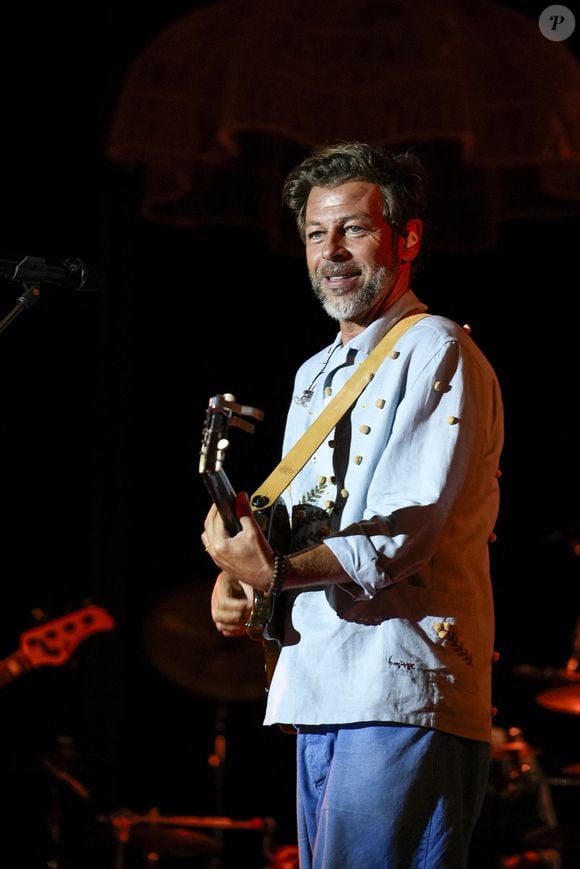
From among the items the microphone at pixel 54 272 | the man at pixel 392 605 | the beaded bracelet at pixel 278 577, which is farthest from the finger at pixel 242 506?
A: the microphone at pixel 54 272

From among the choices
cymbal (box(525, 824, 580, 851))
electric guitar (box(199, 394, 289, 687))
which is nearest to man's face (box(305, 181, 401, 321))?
electric guitar (box(199, 394, 289, 687))

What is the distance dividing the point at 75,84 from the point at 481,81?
9.40ft

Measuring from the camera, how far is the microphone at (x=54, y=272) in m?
2.84

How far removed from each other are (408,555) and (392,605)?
14 centimetres

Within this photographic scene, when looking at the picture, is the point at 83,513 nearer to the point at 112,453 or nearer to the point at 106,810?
the point at 112,453

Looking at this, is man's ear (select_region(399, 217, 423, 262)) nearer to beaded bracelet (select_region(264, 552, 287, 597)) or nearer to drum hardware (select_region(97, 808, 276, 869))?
beaded bracelet (select_region(264, 552, 287, 597))

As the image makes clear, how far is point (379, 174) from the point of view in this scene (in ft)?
9.50

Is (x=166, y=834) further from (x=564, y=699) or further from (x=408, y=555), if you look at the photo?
(x=408, y=555)

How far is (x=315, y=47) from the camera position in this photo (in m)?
4.76

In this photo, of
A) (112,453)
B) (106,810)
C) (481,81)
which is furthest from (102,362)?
(481,81)

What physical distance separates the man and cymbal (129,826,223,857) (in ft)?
12.0

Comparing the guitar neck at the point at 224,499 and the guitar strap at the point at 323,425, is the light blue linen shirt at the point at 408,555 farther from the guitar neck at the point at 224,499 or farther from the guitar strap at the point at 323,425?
the guitar neck at the point at 224,499

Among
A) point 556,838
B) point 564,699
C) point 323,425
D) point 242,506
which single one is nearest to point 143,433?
point 564,699

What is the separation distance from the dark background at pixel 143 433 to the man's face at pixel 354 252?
3651 millimetres
